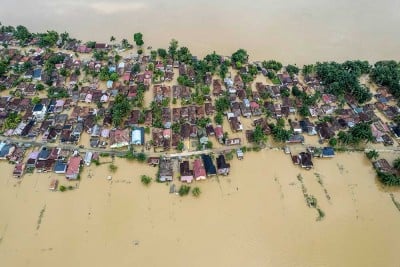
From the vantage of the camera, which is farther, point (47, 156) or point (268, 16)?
point (268, 16)

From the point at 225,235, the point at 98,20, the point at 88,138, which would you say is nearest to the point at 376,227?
the point at 225,235

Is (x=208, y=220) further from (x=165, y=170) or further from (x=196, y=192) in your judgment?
(x=165, y=170)

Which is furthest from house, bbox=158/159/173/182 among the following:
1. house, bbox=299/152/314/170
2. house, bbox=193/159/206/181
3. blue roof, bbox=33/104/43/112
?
blue roof, bbox=33/104/43/112

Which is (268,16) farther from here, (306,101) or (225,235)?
(225,235)

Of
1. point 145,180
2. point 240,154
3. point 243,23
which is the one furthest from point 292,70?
point 145,180

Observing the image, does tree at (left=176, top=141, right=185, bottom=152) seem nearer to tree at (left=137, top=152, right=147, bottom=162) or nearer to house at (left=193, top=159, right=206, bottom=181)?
house at (left=193, top=159, right=206, bottom=181)

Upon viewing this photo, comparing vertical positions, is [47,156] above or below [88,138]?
below

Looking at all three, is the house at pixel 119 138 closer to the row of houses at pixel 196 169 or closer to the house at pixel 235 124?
the row of houses at pixel 196 169

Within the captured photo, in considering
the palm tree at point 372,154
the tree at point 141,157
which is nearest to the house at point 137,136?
the tree at point 141,157
